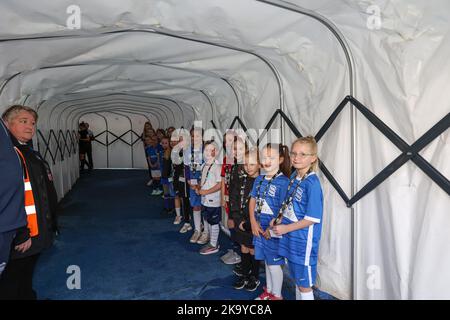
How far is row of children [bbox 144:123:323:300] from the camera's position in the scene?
8.57 feet

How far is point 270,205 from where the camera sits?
3.04 meters

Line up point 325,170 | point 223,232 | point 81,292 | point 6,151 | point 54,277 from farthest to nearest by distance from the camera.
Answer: point 223,232, point 54,277, point 81,292, point 325,170, point 6,151

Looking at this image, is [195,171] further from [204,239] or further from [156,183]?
[156,183]

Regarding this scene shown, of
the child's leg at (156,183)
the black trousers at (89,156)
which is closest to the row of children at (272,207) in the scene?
the child's leg at (156,183)

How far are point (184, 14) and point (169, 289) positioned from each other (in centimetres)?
275

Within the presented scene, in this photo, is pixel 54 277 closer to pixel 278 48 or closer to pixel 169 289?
pixel 169 289

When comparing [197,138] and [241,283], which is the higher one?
[197,138]

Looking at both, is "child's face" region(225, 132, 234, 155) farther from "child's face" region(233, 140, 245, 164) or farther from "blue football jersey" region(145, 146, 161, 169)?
"blue football jersey" region(145, 146, 161, 169)

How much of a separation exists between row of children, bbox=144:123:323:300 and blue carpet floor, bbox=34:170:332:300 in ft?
1.33

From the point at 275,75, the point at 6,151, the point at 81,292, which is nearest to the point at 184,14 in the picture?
the point at 275,75

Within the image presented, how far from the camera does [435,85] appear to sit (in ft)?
6.48

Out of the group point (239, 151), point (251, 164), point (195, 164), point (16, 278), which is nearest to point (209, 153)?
point (195, 164)

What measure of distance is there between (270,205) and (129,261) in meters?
2.38

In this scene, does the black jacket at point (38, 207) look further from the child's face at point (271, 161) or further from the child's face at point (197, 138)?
the child's face at point (197, 138)
